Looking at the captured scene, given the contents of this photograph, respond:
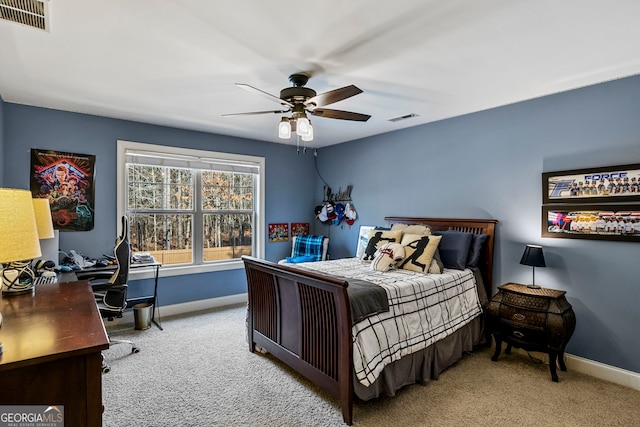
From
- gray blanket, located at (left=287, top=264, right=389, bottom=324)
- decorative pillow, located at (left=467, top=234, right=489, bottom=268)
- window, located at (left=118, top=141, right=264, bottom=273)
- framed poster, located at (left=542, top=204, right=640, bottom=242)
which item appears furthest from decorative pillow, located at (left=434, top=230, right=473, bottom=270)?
window, located at (left=118, top=141, right=264, bottom=273)

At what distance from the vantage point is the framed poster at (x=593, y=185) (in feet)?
8.82

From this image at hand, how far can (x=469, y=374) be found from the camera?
2.84 meters

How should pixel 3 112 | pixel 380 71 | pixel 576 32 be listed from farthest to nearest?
pixel 3 112 < pixel 380 71 < pixel 576 32

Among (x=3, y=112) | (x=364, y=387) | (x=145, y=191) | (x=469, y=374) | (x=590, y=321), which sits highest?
(x=3, y=112)

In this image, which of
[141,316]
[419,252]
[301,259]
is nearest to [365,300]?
[419,252]

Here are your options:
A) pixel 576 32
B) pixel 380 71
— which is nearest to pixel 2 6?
pixel 380 71

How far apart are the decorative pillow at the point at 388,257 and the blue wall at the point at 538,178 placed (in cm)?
103

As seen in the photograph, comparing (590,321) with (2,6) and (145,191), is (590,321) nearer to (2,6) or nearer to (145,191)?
(2,6)

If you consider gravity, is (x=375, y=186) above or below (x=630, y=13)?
below

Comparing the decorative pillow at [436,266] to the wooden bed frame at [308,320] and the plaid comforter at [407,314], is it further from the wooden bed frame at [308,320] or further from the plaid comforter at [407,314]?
the wooden bed frame at [308,320]

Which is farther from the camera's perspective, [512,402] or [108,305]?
[108,305]

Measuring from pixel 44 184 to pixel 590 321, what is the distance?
5.50 meters

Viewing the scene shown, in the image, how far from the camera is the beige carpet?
7.25 ft

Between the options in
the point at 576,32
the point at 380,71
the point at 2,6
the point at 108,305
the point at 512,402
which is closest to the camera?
the point at 2,6
